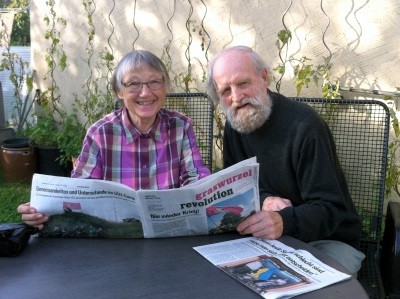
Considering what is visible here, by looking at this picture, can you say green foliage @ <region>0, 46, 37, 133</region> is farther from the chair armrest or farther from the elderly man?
the chair armrest

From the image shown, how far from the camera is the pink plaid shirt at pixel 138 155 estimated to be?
2277mm

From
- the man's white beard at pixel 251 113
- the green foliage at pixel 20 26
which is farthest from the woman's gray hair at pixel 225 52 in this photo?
the green foliage at pixel 20 26

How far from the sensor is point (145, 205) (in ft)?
5.53

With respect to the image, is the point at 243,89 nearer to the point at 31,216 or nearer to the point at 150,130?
the point at 150,130

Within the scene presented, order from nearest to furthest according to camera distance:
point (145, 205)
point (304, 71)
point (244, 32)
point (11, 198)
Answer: point (145, 205) < point (304, 71) < point (244, 32) < point (11, 198)

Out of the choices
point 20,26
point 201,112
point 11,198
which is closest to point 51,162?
point 11,198

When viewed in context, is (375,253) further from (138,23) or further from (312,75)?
(138,23)

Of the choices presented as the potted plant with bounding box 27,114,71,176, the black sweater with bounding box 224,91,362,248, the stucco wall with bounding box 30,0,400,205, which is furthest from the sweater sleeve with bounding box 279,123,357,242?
the potted plant with bounding box 27,114,71,176

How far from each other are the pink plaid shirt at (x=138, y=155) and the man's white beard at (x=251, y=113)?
0.26 m

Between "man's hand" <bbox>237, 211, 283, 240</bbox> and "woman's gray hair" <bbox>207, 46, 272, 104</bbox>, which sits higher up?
"woman's gray hair" <bbox>207, 46, 272, 104</bbox>

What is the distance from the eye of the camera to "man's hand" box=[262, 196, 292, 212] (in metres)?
2.12

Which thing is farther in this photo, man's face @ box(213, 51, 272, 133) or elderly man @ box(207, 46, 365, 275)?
man's face @ box(213, 51, 272, 133)

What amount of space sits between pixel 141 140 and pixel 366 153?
1.27 m

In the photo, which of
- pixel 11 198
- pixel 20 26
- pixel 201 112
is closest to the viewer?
pixel 201 112
